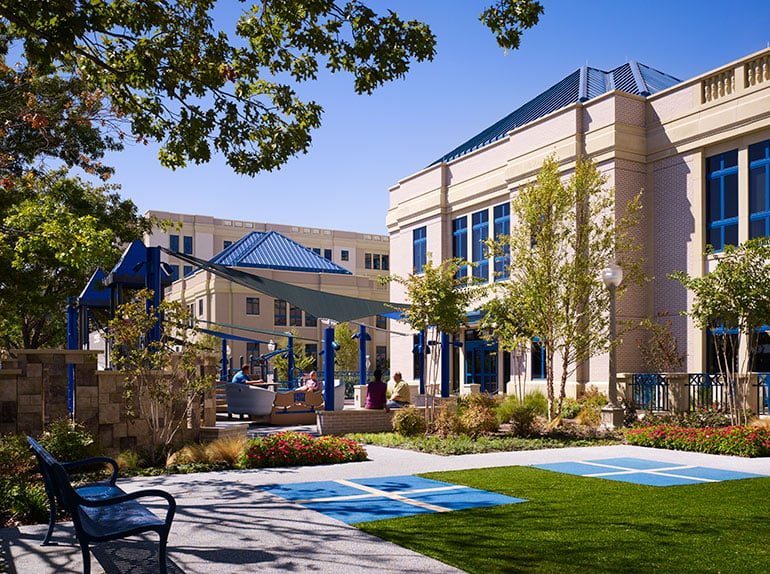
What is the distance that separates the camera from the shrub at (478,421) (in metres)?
16.2

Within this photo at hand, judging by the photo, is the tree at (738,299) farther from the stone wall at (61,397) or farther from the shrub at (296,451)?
the stone wall at (61,397)

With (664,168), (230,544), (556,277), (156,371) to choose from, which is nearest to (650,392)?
(556,277)

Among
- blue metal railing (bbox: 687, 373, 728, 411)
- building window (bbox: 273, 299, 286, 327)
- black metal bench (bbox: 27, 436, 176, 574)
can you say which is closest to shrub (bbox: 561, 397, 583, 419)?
blue metal railing (bbox: 687, 373, 728, 411)

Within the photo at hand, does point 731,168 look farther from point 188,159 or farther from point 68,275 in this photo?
point 68,275

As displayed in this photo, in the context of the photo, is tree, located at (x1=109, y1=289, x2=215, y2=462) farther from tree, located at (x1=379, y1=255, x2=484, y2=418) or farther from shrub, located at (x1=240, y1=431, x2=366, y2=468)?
tree, located at (x1=379, y1=255, x2=484, y2=418)

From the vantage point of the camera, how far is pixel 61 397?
1159 centimetres

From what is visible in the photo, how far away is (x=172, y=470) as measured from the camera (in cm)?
1123

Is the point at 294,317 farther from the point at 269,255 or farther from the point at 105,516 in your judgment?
the point at 105,516

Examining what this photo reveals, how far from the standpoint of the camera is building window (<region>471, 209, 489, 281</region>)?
103ft

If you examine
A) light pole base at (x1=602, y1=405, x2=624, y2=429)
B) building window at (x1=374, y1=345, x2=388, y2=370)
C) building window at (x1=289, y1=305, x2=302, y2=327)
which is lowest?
building window at (x1=374, y1=345, x2=388, y2=370)

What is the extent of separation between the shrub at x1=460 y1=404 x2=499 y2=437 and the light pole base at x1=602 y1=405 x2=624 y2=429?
286cm

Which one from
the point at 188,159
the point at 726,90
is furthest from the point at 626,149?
the point at 188,159

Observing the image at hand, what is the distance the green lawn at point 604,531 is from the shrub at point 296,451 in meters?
3.31

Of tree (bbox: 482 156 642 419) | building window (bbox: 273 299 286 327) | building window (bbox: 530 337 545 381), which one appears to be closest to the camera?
tree (bbox: 482 156 642 419)
